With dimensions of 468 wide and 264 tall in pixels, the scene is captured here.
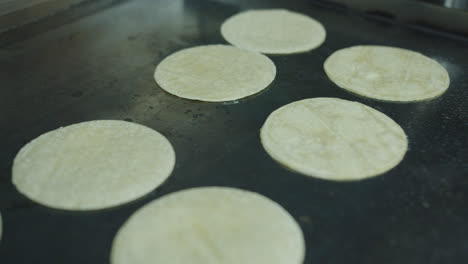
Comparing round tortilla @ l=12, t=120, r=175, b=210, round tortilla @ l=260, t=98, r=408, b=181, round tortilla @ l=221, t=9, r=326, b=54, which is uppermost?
round tortilla @ l=221, t=9, r=326, b=54

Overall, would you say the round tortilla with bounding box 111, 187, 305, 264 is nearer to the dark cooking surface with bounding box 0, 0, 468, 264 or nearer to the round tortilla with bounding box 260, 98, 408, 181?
the dark cooking surface with bounding box 0, 0, 468, 264

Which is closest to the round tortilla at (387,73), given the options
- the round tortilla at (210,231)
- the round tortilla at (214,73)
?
the round tortilla at (214,73)

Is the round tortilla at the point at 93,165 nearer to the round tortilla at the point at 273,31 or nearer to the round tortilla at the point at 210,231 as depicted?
the round tortilla at the point at 210,231

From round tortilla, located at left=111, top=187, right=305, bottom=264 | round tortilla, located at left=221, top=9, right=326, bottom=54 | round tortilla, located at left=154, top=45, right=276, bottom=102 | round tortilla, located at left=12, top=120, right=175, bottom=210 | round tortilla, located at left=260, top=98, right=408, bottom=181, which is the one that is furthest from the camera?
round tortilla, located at left=221, top=9, right=326, bottom=54

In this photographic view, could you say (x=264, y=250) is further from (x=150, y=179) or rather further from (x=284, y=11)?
(x=284, y=11)

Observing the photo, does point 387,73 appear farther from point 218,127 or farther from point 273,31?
point 218,127

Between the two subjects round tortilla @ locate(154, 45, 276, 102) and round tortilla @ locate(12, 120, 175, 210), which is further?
round tortilla @ locate(154, 45, 276, 102)

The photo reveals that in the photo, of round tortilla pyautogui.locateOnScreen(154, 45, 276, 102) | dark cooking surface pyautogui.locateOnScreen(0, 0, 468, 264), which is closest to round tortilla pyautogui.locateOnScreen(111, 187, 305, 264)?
dark cooking surface pyautogui.locateOnScreen(0, 0, 468, 264)
